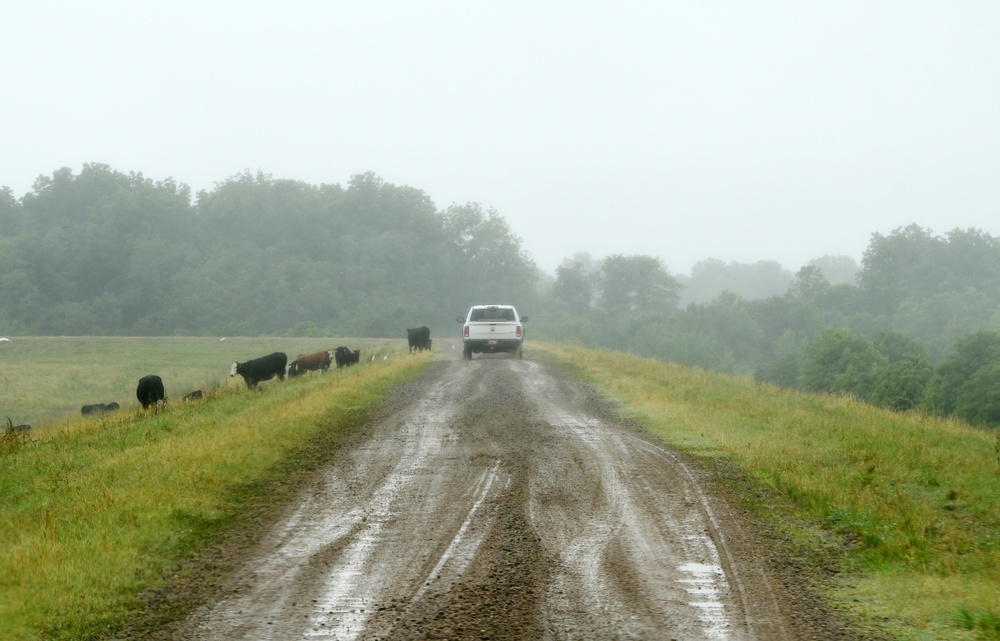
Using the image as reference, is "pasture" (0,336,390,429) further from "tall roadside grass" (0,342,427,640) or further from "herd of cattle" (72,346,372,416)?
"tall roadside grass" (0,342,427,640)

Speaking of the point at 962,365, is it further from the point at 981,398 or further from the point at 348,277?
the point at 348,277

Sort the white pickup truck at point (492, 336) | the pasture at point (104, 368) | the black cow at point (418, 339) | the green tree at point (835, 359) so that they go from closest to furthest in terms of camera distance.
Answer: the pasture at point (104, 368) → the white pickup truck at point (492, 336) → the black cow at point (418, 339) → the green tree at point (835, 359)

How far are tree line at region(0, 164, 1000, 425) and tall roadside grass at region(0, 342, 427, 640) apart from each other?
68961mm

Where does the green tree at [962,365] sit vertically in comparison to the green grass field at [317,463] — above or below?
below

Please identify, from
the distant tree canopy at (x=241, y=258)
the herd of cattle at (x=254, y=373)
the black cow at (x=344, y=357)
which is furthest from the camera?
the distant tree canopy at (x=241, y=258)

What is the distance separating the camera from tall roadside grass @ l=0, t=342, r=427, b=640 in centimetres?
657

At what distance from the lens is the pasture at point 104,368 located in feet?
102

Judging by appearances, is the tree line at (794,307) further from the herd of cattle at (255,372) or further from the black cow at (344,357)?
the herd of cattle at (255,372)

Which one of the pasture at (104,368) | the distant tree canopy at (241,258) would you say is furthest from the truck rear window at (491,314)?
the distant tree canopy at (241,258)

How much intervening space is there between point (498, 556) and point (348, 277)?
327 ft

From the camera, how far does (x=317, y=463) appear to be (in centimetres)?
1220

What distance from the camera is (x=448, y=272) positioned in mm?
115188

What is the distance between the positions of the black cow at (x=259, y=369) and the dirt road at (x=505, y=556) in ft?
43.8

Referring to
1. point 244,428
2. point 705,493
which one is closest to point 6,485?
point 244,428
